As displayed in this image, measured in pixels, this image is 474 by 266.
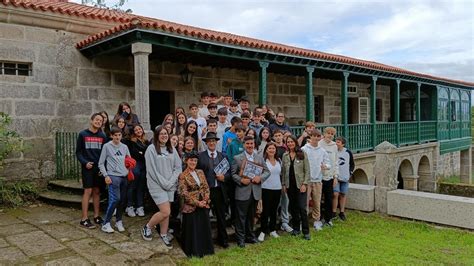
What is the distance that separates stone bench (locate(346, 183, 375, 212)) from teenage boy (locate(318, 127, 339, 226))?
1265 mm

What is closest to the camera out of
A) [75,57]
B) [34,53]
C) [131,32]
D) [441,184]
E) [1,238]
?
[1,238]

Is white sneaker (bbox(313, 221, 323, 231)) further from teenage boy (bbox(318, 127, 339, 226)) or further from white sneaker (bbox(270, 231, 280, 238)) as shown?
white sneaker (bbox(270, 231, 280, 238))

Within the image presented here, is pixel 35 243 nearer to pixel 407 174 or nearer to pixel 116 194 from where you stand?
pixel 116 194

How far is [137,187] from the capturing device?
5.70 metres

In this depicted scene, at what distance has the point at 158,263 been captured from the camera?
4.29m

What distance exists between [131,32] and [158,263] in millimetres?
4054

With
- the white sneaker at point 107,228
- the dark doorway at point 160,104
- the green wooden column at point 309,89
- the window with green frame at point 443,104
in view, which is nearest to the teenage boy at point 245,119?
the white sneaker at point 107,228

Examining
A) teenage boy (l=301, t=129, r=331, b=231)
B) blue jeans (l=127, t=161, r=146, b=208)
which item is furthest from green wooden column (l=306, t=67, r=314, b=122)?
blue jeans (l=127, t=161, r=146, b=208)

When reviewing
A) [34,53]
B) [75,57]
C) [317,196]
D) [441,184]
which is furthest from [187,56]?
[441,184]

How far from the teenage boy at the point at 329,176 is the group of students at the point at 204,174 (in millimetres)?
21

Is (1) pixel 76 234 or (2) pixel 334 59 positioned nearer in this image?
(1) pixel 76 234

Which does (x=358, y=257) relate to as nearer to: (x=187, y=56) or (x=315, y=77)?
(x=187, y=56)

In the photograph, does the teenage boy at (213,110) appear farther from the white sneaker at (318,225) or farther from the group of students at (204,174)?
the white sneaker at (318,225)

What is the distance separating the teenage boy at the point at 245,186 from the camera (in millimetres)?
5180
